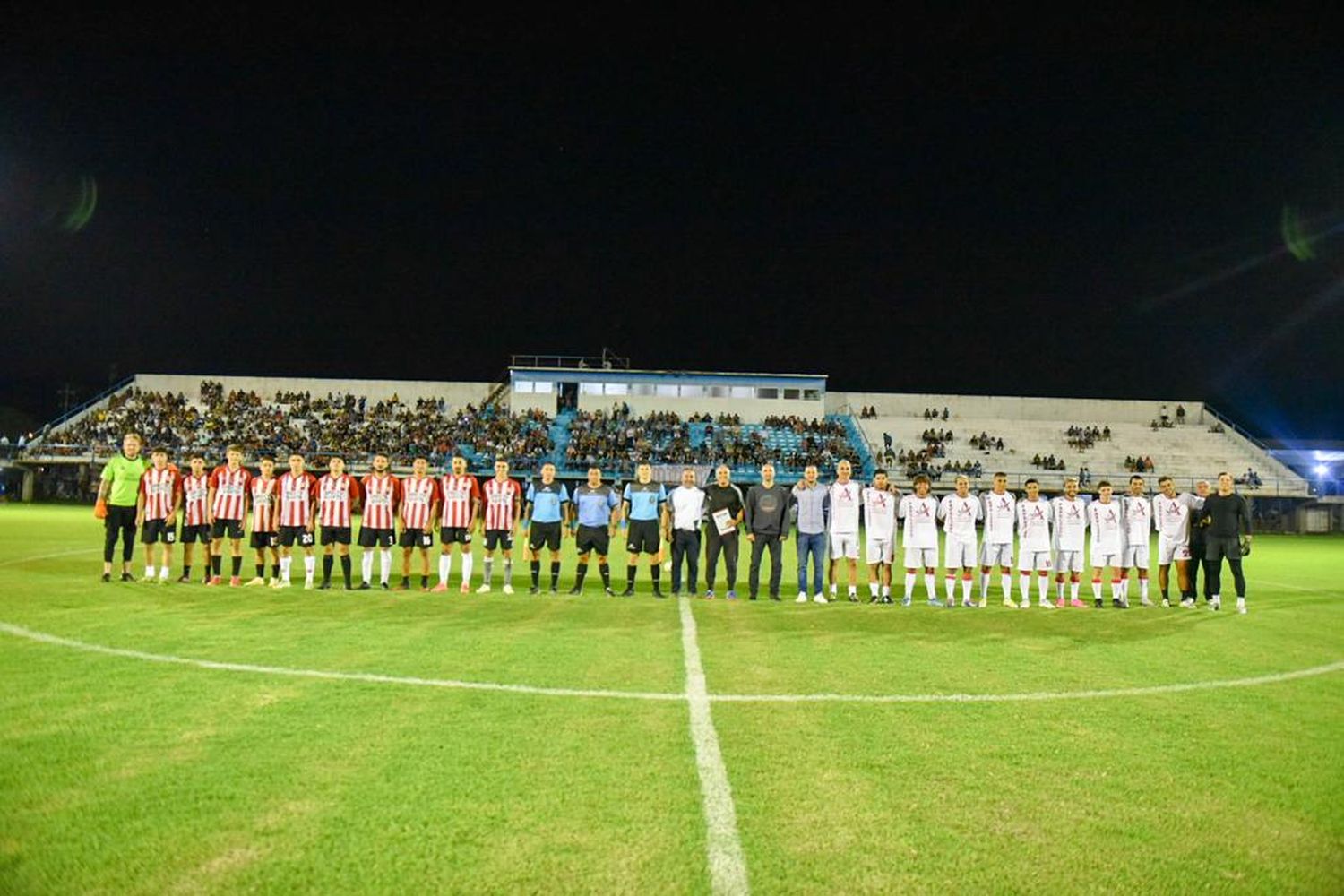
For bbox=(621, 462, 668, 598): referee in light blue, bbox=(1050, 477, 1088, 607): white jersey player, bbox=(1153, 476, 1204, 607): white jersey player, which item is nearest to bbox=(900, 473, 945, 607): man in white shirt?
bbox=(1050, 477, 1088, 607): white jersey player

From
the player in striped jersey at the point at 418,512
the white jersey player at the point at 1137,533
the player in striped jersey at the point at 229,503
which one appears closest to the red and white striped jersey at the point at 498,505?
Result: the player in striped jersey at the point at 418,512

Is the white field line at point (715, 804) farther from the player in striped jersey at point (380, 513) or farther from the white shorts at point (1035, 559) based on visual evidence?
the white shorts at point (1035, 559)

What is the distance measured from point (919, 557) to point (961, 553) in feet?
2.00

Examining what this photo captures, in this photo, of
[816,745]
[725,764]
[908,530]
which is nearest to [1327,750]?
[816,745]

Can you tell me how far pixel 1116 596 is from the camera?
509 inches

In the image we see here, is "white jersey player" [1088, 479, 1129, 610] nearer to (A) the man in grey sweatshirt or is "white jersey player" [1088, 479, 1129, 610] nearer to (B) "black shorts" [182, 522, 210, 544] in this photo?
(A) the man in grey sweatshirt

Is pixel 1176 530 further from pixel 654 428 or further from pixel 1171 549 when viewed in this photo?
pixel 654 428

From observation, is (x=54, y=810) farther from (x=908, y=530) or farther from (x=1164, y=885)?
(x=908, y=530)

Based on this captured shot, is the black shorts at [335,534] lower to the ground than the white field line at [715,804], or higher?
higher

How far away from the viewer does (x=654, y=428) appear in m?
46.1

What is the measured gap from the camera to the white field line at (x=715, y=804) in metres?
3.44

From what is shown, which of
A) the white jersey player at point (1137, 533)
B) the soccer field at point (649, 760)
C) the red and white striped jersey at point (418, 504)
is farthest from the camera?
the white jersey player at point (1137, 533)

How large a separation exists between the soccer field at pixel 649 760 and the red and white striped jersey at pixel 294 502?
10.7 ft

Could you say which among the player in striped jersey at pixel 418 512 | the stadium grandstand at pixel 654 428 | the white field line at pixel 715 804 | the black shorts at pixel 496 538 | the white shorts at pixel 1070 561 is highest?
the stadium grandstand at pixel 654 428
